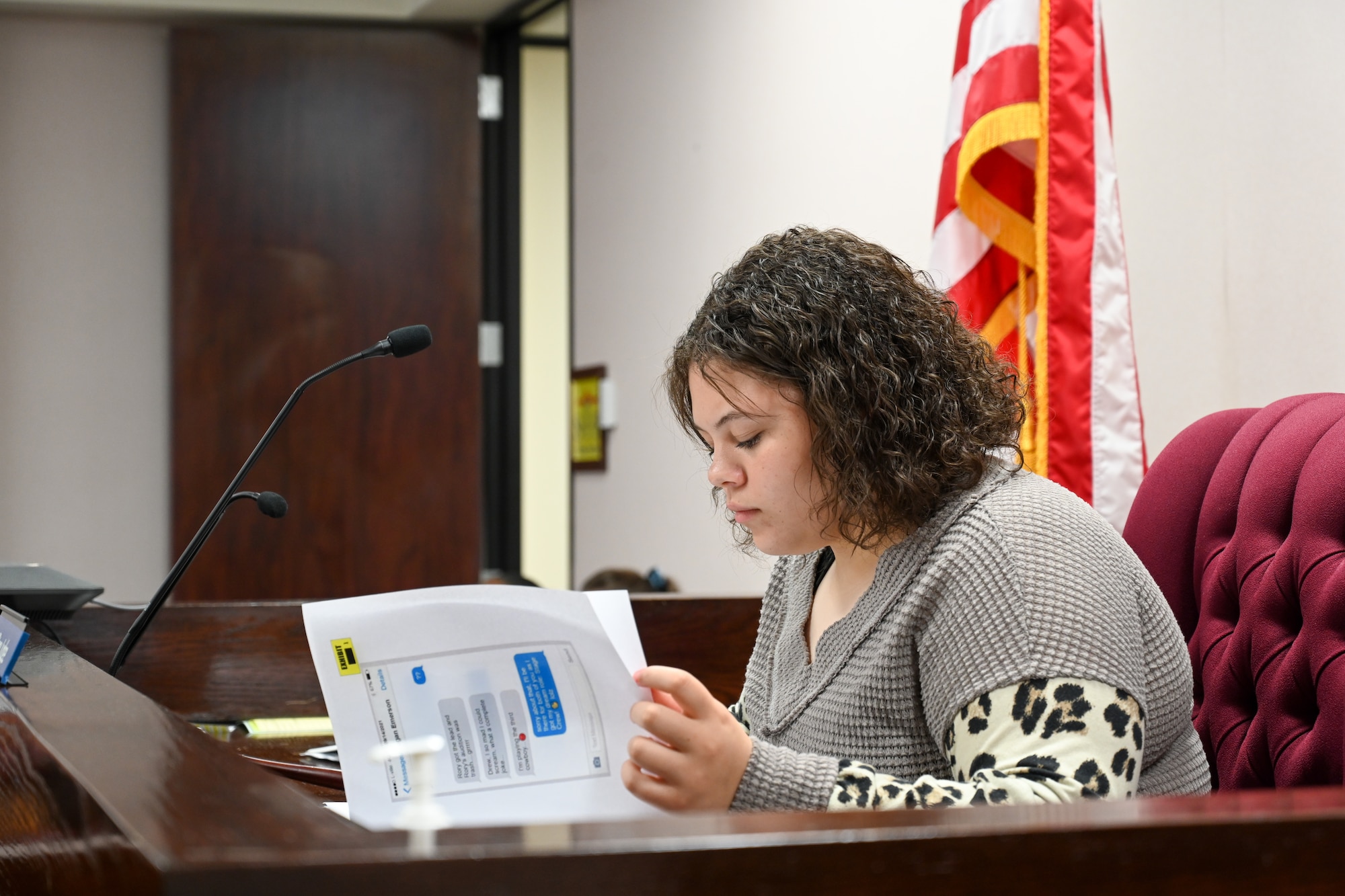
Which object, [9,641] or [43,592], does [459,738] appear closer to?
[9,641]

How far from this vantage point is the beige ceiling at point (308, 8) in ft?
13.3

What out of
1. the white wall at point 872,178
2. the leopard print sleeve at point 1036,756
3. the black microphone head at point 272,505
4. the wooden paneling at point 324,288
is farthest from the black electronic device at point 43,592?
the wooden paneling at point 324,288

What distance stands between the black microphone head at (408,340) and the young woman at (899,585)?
34 cm

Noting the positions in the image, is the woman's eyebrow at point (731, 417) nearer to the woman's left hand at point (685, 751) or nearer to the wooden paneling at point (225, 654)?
the woman's left hand at point (685, 751)

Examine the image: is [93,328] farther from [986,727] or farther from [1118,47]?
[986,727]

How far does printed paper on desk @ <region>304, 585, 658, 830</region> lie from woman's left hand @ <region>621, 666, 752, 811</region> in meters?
0.06

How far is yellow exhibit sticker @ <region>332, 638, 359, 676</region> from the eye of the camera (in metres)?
0.97

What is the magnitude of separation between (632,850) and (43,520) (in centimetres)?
424

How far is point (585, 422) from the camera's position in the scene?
3.81 metres

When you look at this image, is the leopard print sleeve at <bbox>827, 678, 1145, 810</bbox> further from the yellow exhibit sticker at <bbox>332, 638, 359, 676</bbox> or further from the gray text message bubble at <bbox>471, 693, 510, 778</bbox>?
the yellow exhibit sticker at <bbox>332, 638, 359, 676</bbox>

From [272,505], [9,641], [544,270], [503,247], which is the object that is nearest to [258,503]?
[272,505]

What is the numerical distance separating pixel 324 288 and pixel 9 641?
3.09 metres

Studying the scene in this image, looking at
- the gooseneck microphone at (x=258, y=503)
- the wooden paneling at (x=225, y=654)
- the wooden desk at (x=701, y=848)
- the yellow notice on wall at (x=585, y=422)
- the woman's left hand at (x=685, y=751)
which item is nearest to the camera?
the wooden desk at (x=701, y=848)

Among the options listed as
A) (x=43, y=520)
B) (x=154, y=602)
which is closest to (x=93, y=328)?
(x=43, y=520)
